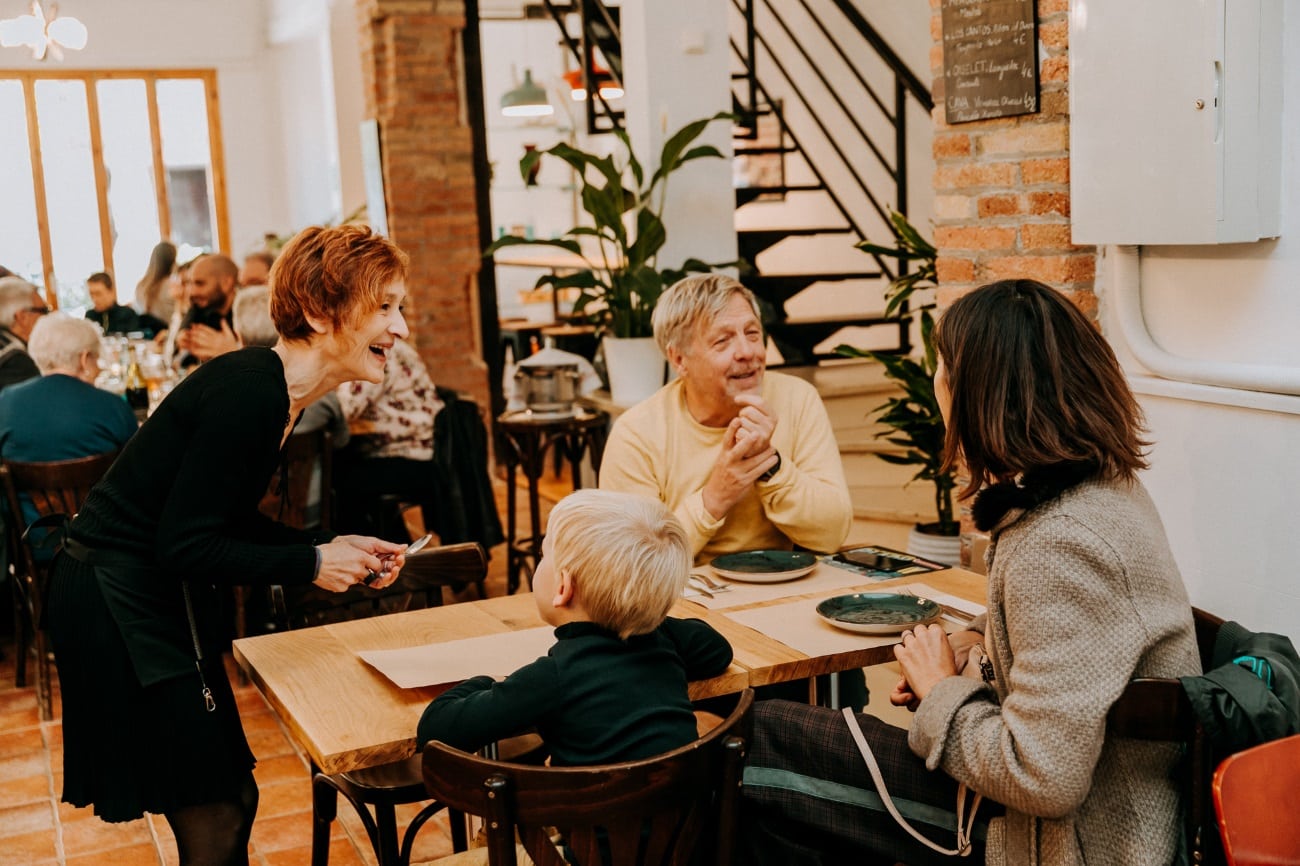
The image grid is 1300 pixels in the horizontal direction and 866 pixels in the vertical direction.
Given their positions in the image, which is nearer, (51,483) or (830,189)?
(51,483)

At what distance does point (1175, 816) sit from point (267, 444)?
144 cm

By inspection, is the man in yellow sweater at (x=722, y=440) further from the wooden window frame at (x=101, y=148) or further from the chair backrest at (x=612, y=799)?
the wooden window frame at (x=101, y=148)

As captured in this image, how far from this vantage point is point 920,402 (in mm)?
4250

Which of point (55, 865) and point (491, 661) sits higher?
point (491, 661)

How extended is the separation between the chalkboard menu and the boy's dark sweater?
199cm

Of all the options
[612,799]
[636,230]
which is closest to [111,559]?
[612,799]

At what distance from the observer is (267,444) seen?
6.93 feet

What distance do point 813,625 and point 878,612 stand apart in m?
0.11

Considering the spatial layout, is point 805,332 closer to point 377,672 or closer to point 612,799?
point 377,672

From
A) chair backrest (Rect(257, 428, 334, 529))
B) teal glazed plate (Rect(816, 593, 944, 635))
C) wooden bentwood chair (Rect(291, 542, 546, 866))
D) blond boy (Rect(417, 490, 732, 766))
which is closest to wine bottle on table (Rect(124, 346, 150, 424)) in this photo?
chair backrest (Rect(257, 428, 334, 529))

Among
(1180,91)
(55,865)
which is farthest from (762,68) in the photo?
(55,865)

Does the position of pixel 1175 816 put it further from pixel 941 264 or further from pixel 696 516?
pixel 941 264

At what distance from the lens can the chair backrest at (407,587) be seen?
2.66 metres

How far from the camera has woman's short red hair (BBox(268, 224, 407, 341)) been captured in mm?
2191
